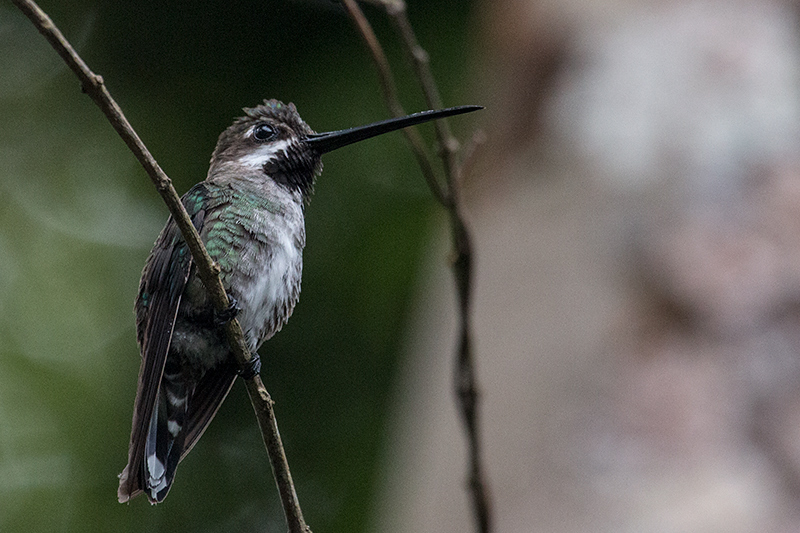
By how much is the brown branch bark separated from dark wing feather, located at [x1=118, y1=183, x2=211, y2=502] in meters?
0.12

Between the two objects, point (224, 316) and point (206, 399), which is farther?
point (206, 399)

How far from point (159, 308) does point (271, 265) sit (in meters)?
0.21

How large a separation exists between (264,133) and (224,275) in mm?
268

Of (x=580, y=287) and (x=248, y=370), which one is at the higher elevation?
(x=248, y=370)

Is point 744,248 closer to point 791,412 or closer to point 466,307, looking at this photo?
point 791,412

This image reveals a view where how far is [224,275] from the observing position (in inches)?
52.3

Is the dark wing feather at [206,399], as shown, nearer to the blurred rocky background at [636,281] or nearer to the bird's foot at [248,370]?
the bird's foot at [248,370]

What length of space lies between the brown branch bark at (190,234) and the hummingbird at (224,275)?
0.03 metres

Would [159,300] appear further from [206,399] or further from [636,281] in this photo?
[636,281]

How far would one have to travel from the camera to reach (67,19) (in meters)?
2.44

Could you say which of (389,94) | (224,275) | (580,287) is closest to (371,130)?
(224,275)

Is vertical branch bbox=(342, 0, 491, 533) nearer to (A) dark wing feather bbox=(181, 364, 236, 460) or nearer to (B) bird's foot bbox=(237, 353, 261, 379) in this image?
(A) dark wing feather bbox=(181, 364, 236, 460)

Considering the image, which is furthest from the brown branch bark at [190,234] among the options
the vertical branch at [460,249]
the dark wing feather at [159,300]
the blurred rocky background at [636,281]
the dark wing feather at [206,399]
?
the blurred rocky background at [636,281]

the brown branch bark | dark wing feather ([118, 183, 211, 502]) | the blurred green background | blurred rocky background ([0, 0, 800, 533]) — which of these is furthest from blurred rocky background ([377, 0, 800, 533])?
the brown branch bark
